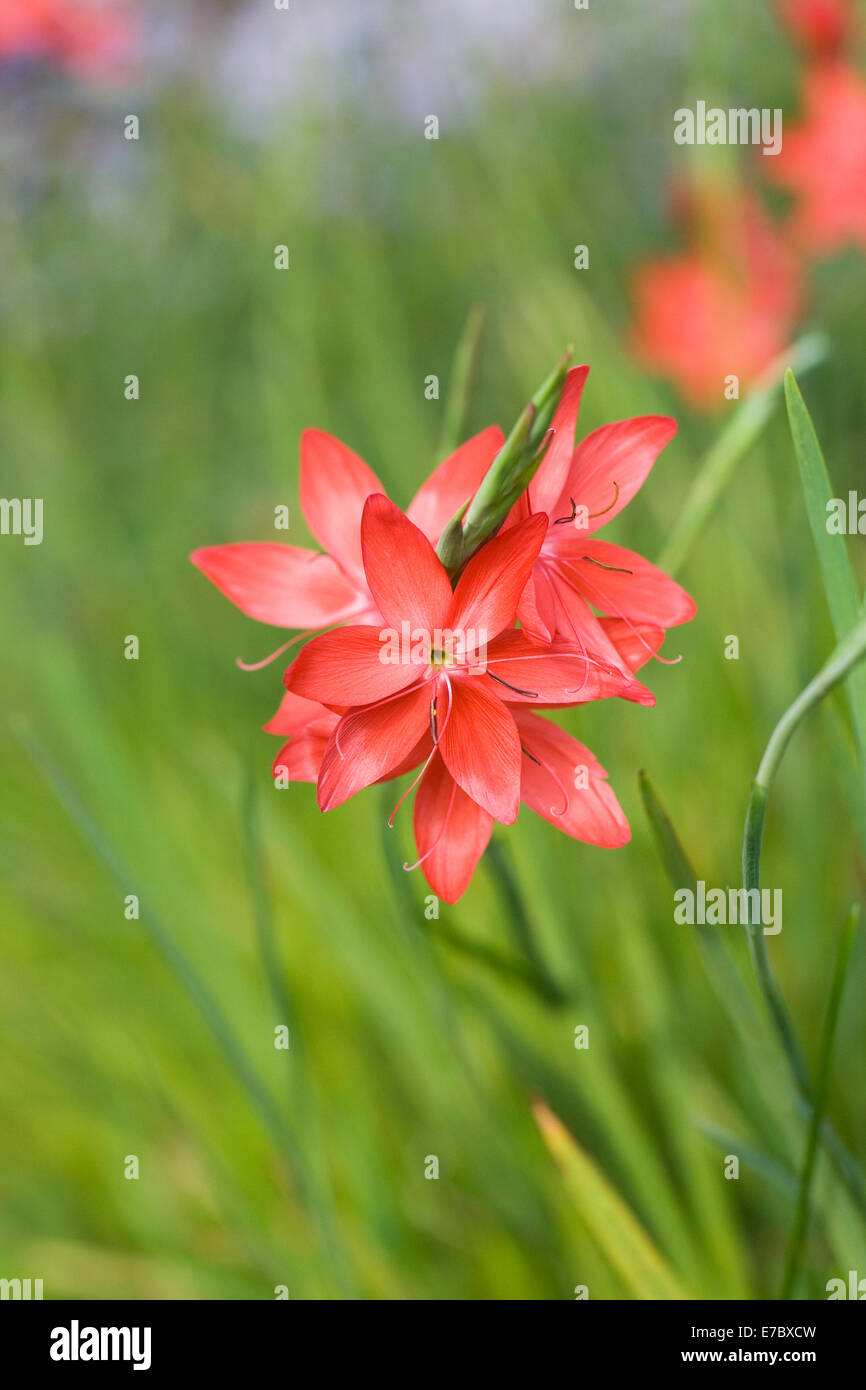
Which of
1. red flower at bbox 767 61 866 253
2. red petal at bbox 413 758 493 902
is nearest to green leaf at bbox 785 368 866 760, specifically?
red petal at bbox 413 758 493 902

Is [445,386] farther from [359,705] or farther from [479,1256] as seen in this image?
[359,705]

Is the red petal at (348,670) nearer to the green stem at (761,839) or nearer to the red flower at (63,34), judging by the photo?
the green stem at (761,839)

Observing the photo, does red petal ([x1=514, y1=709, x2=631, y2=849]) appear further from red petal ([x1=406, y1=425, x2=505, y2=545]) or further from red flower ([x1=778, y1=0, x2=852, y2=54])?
red flower ([x1=778, y1=0, x2=852, y2=54])

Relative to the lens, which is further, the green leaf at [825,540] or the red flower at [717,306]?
the red flower at [717,306]

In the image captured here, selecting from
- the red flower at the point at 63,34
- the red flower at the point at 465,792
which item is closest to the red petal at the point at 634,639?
the red flower at the point at 465,792

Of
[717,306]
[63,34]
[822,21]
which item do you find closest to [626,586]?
[717,306]

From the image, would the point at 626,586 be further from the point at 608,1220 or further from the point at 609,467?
the point at 608,1220
